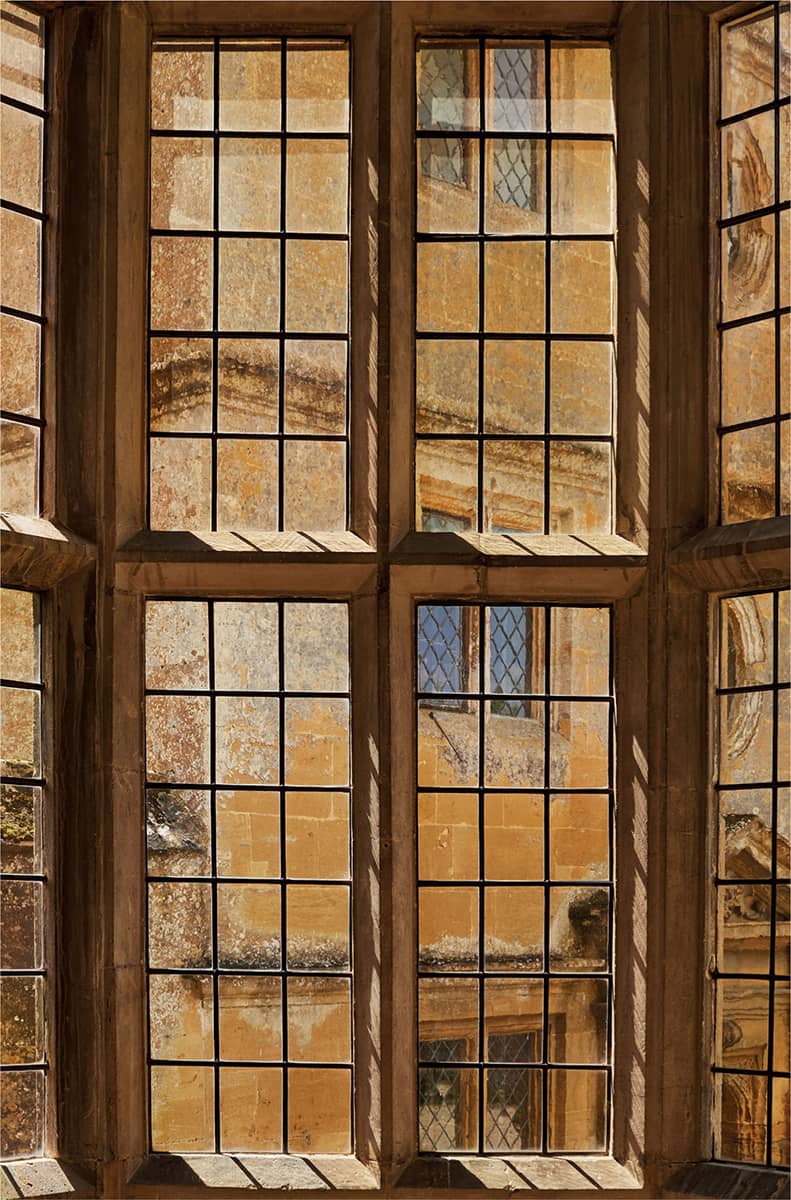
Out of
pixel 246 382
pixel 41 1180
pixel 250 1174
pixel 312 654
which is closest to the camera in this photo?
pixel 41 1180

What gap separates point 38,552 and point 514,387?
1.62 meters

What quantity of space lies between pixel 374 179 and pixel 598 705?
1821mm

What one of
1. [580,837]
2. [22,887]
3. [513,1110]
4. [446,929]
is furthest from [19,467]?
[513,1110]

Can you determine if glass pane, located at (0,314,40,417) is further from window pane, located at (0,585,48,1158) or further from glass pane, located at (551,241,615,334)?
glass pane, located at (551,241,615,334)

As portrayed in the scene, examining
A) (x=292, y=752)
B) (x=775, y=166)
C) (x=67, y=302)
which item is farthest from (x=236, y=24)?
(x=292, y=752)

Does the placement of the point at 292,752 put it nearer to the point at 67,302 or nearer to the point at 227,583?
the point at 227,583

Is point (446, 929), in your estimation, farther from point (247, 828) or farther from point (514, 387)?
point (514, 387)

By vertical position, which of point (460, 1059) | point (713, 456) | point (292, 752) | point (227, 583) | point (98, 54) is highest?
point (98, 54)

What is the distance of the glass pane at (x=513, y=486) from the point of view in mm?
5293

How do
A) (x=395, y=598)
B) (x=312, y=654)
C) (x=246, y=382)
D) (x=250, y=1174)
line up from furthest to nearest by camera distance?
(x=246, y=382), (x=312, y=654), (x=395, y=598), (x=250, y=1174)

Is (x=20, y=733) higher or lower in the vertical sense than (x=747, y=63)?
lower

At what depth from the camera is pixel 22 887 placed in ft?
16.6

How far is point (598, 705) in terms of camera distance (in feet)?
17.2

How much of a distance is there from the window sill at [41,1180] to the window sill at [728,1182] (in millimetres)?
1771
